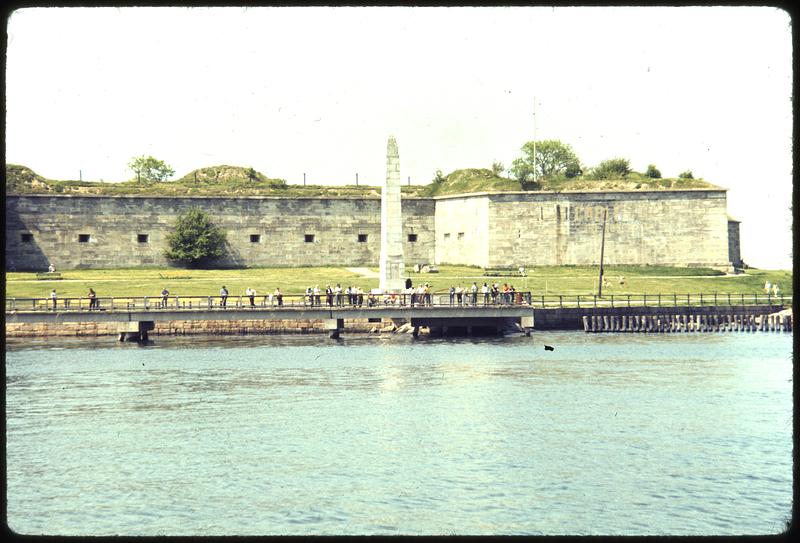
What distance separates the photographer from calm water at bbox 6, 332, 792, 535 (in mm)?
19906

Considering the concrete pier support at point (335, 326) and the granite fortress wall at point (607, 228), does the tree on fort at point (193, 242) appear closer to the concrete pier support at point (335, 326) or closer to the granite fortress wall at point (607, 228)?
the granite fortress wall at point (607, 228)

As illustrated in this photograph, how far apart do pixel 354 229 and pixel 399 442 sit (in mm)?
47441

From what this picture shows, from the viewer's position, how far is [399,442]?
27.1 meters

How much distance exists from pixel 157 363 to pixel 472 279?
25.3 m

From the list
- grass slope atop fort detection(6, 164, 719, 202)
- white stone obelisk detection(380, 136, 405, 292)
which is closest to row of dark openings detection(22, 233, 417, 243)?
grass slope atop fort detection(6, 164, 719, 202)

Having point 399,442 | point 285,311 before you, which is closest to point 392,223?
point 285,311

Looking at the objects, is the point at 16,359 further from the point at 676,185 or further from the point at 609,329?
the point at 676,185

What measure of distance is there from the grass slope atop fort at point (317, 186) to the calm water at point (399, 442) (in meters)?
27.3

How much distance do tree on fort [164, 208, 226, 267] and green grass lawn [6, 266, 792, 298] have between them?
1400 mm

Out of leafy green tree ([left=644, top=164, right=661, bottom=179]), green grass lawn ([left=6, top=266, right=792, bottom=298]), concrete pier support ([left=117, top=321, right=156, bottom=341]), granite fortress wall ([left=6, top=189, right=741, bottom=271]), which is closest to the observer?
concrete pier support ([left=117, top=321, right=156, bottom=341])

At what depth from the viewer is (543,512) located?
66.1ft

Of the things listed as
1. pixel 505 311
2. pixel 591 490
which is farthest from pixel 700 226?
pixel 591 490

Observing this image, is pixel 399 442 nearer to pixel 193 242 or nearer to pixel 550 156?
pixel 193 242

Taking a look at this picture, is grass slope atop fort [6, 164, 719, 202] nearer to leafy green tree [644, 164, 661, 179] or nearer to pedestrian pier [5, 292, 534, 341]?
leafy green tree [644, 164, 661, 179]
